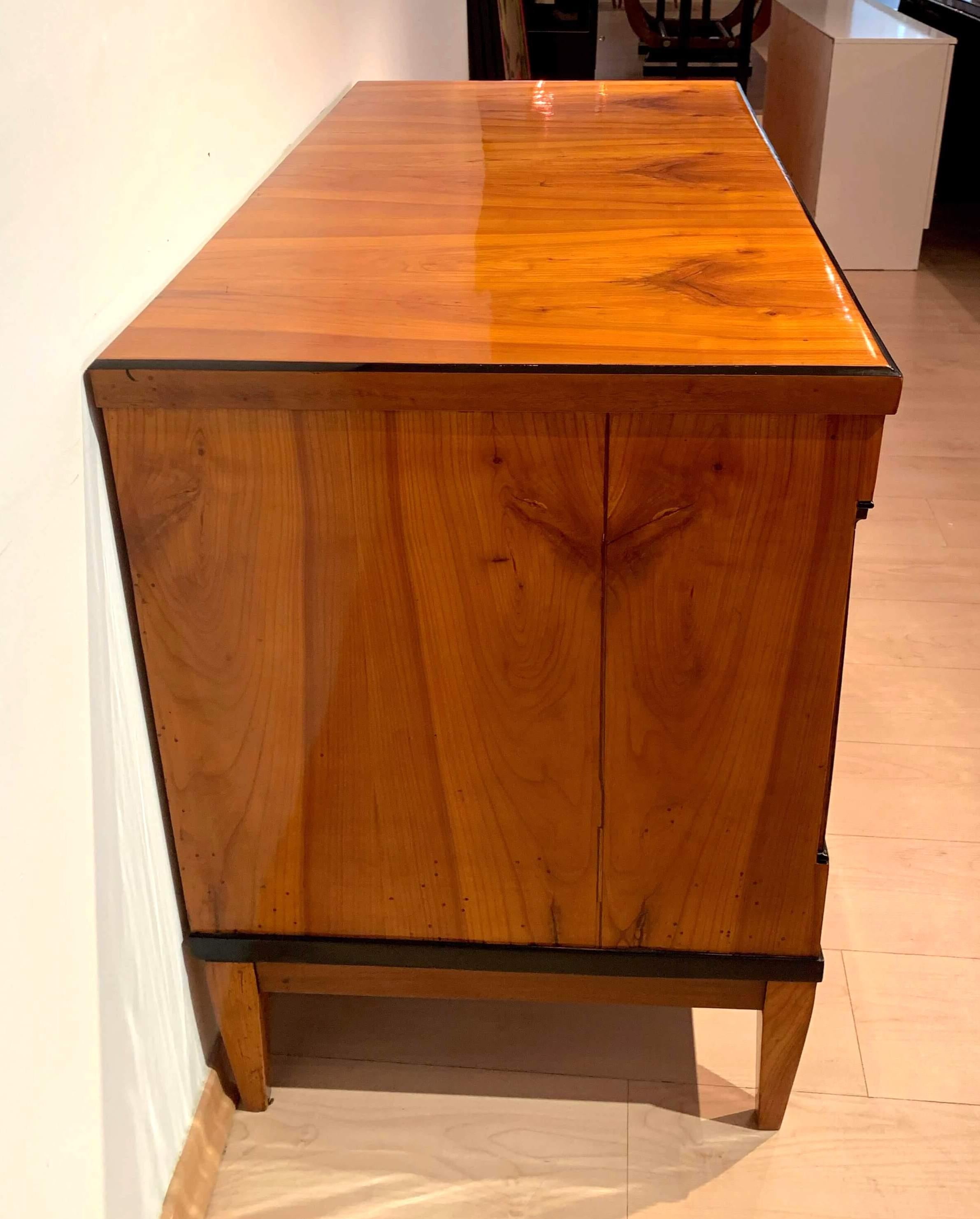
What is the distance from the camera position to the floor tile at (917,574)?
190cm

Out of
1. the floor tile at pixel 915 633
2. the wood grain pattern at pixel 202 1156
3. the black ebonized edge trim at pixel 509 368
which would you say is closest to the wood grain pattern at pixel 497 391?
the black ebonized edge trim at pixel 509 368

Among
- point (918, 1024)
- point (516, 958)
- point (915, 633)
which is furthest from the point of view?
point (915, 633)

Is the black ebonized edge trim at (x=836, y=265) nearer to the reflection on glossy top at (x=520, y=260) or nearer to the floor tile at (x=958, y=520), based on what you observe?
the reflection on glossy top at (x=520, y=260)

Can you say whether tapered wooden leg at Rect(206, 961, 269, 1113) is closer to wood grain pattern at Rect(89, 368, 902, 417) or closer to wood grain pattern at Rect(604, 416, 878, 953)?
wood grain pattern at Rect(604, 416, 878, 953)

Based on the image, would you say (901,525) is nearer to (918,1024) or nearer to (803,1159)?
(918,1024)

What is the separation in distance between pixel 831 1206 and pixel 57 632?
82 centimetres

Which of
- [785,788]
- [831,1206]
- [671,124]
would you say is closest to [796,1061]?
[831,1206]

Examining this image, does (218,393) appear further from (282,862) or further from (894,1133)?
(894,1133)

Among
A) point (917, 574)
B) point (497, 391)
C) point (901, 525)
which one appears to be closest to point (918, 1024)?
point (497, 391)

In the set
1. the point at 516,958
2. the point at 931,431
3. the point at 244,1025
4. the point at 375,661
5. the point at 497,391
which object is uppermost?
the point at 497,391

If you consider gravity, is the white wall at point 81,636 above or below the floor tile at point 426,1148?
above

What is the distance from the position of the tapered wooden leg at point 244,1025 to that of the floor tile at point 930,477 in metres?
1.57

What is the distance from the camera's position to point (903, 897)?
1347 mm

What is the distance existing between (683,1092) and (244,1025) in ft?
1.40
